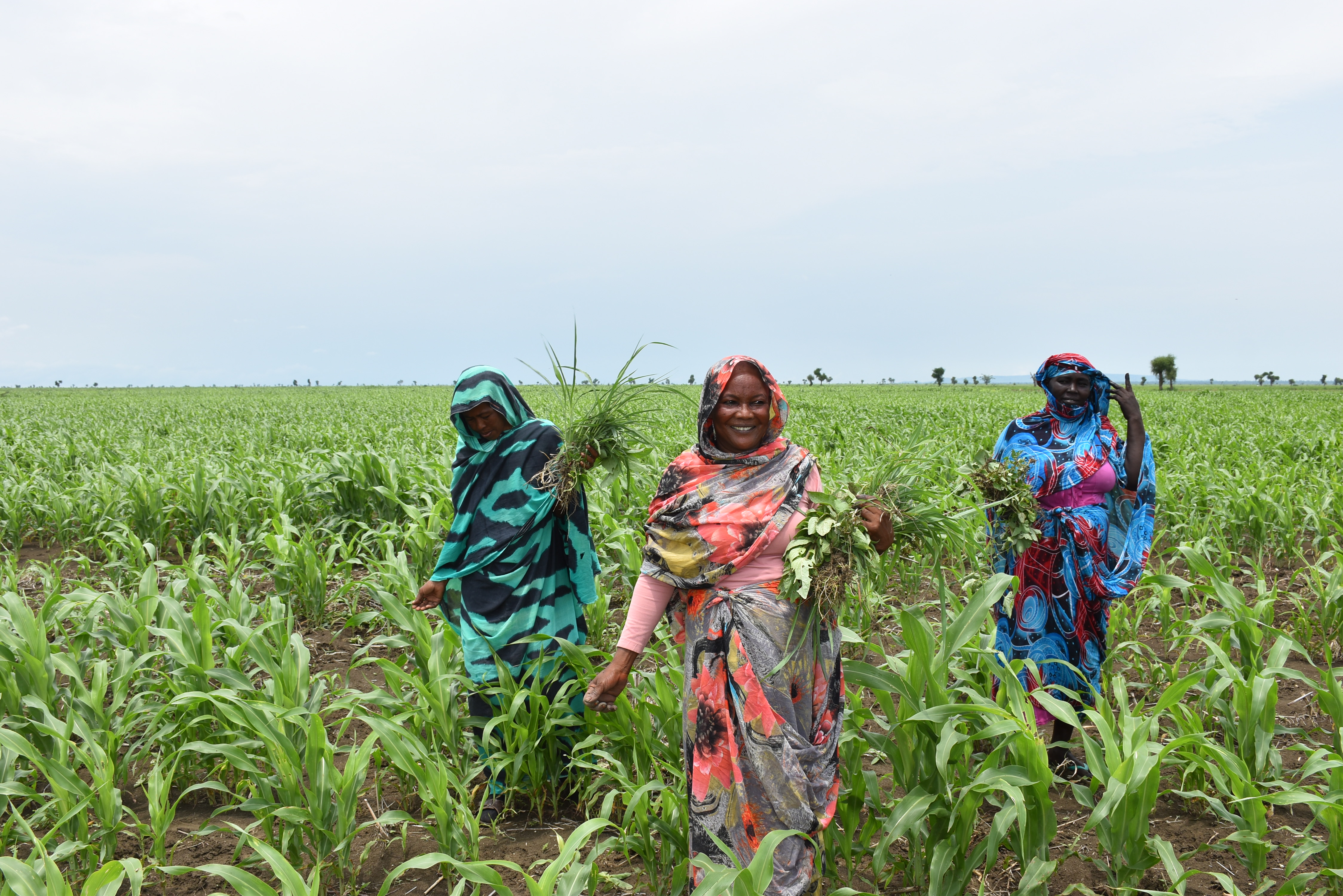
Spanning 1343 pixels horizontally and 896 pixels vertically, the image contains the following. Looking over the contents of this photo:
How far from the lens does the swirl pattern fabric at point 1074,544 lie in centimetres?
296

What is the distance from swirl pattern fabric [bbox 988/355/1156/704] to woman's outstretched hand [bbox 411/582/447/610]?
2.22 m

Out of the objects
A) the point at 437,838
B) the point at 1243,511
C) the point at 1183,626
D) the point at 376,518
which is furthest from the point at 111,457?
the point at 1243,511

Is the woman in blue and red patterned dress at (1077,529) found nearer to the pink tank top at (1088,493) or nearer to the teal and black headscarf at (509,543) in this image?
the pink tank top at (1088,493)

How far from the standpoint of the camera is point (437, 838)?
241 centimetres

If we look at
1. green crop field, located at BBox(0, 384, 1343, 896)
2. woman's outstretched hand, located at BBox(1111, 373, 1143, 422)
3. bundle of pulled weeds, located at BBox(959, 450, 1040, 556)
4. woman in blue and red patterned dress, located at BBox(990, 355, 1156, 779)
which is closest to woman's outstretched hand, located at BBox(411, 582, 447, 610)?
green crop field, located at BBox(0, 384, 1343, 896)

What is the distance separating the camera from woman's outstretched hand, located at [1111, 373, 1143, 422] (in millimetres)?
2959

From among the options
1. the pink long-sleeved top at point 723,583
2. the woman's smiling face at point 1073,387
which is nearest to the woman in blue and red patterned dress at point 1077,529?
the woman's smiling face at point 1073,387

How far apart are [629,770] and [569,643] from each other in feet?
1.92

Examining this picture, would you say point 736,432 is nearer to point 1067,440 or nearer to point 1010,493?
point 1010,493

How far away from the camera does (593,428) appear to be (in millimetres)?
2723

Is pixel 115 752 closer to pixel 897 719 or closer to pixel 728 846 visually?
pixel 728 846

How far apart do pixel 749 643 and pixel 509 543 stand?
1084 mm

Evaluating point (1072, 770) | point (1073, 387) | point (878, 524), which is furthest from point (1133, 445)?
point (878, 524)

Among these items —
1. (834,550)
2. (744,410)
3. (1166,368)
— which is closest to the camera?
(834,550)
